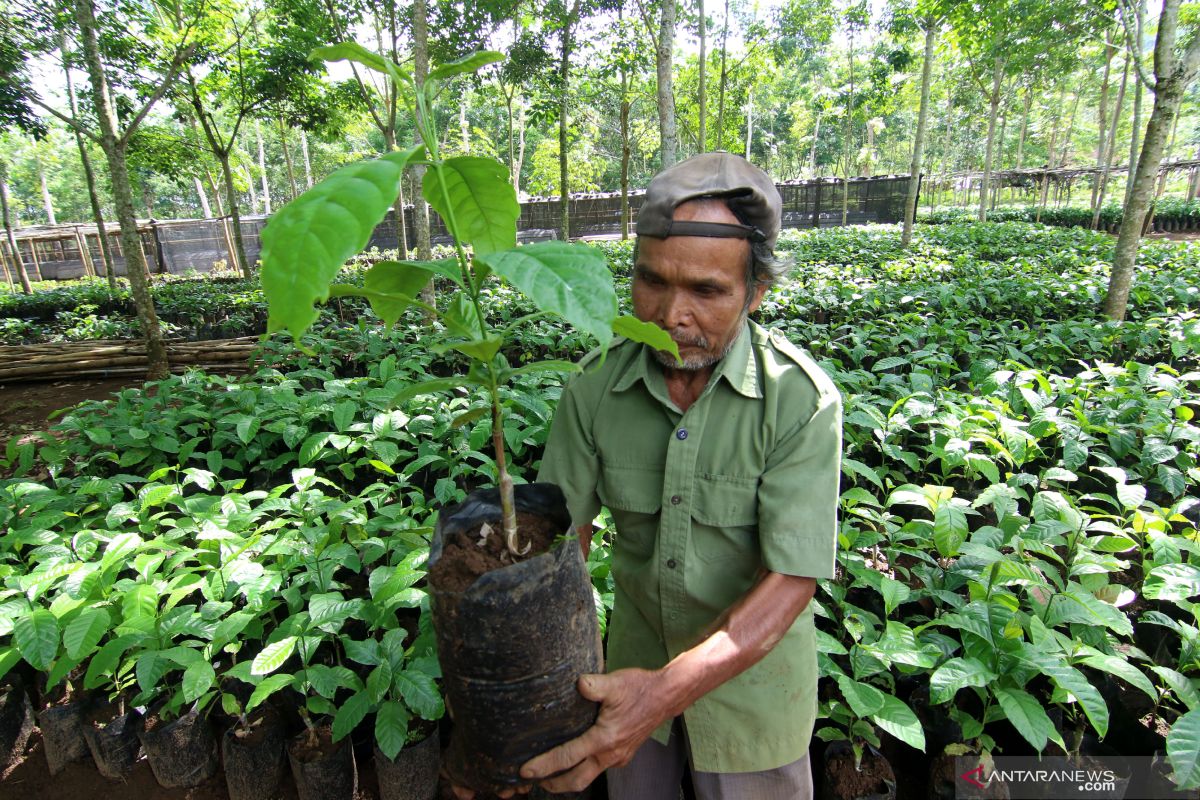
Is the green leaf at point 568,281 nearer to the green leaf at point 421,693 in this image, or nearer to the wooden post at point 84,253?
the green leaf at point 421,693

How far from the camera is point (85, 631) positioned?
1865mm

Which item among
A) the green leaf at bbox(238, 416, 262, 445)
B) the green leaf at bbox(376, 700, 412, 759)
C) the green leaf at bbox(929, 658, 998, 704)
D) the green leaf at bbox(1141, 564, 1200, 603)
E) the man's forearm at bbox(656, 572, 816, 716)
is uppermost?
the man's forearm at bbox(656, 572, 816, 716)

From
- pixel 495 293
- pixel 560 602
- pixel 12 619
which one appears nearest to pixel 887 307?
pixel 495 293

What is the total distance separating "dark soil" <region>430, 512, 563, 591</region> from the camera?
39.0 inches

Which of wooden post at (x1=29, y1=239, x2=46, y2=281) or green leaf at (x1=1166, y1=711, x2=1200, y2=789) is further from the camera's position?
wooden post at (x1=29, y1=239, x2=46, y2=281)

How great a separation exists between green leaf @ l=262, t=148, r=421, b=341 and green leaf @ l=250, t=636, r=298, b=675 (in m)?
1.48

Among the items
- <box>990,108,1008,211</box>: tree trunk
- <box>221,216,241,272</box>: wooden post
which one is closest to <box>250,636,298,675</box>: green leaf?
<box>221,216,241,272</box>: wooden post

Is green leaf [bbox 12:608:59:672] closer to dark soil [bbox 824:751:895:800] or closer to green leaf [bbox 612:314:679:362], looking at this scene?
green leaf [bbox 612:314:679:362]

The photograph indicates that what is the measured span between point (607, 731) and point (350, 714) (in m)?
1.06

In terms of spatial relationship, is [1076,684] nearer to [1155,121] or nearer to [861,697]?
[861,697]

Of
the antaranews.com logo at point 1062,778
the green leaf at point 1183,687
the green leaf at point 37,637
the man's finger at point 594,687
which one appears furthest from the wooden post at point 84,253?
the green leaf at point 1183,687

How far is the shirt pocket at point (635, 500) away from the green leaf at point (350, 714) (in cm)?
99

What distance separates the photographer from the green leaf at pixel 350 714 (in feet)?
5.80

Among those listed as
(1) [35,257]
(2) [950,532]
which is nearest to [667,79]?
(2) [950,532]
